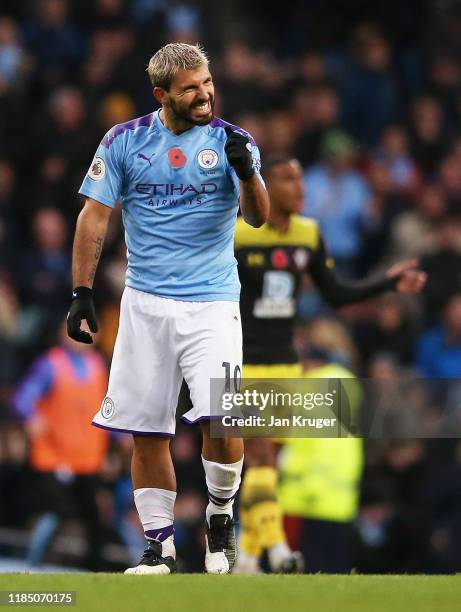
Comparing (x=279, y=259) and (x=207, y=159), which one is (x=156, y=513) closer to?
(x=207, y=159)

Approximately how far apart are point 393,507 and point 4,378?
11.6 feet

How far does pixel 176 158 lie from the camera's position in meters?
8.41

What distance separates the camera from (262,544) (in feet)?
34.1

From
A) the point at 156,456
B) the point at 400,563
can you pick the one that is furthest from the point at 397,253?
the point at 156,456

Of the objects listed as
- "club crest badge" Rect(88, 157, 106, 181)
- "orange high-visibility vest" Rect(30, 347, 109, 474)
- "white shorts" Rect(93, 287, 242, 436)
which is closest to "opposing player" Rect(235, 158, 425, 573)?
"white shorts" Rect(93, 287, 242, 436)

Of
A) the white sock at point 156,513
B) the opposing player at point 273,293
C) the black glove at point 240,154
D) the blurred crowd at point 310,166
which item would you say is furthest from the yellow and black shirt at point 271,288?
the blurred crowd at point 310,166

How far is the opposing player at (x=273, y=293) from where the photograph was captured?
1049 cm

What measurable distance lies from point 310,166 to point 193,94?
903cm

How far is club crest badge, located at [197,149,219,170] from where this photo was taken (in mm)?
8414

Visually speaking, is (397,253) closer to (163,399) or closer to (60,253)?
(60,253)

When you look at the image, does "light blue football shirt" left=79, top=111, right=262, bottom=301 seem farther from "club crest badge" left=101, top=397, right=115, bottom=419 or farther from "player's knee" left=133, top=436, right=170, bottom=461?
"player's knee" left=133, top=436, right=170, bottom=461

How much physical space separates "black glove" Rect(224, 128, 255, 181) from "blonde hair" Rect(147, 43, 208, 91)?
418 mm

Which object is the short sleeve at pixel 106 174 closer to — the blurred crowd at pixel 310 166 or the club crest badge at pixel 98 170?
the club crest badge at pixel 98 170

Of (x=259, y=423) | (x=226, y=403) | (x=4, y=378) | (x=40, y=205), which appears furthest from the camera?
(x=40, y=205)
